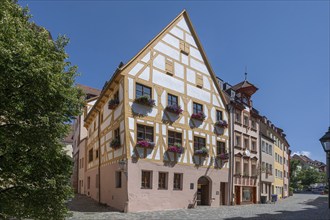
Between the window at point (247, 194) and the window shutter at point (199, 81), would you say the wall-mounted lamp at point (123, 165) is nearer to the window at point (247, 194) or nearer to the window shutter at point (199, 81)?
the window shutter at point (199, 81)

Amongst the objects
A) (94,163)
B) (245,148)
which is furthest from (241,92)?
(94,163)

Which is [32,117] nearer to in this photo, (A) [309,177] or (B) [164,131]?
(B) [164,131]

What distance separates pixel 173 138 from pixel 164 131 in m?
1.18

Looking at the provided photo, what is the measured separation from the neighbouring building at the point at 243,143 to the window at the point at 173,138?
7.73 meters

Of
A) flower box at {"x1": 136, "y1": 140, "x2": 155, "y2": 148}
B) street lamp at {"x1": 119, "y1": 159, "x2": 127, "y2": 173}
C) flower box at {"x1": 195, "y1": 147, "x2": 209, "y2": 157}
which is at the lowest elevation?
street lamp at {"x1": 119, "y1": 159, "x2": 127, "y2": 173}

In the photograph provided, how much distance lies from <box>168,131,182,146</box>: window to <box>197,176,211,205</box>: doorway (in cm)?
432

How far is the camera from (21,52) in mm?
8703

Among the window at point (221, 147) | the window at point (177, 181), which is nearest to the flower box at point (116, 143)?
the window at point (177, 181)

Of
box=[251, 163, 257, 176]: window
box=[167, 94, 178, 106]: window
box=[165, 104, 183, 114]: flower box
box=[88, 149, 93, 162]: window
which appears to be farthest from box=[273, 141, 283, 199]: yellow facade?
box=[165, 104, 183, 114]: flower box

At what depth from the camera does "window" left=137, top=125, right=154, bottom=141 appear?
23797 mm

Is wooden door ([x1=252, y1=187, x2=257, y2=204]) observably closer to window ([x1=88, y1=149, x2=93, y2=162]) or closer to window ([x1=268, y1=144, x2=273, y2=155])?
window ([x1=268, y1=144, x2=273, y2=155])

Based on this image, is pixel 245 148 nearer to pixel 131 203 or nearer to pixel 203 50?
pixel 203 50

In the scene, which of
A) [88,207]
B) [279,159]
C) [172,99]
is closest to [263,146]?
[279,159]

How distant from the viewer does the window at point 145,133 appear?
23.8 m
